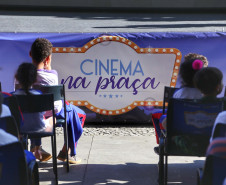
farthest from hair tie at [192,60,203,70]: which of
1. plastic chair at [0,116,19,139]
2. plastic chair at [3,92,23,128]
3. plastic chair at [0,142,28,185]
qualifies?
plastic chair at [0,142,28,185]

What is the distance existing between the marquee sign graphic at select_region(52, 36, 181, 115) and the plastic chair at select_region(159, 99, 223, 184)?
2.76m

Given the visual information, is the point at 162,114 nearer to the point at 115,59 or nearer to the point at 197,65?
the point at 197,65

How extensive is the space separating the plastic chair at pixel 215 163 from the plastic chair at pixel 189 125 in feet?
4.32

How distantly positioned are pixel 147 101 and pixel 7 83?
2.12 meters

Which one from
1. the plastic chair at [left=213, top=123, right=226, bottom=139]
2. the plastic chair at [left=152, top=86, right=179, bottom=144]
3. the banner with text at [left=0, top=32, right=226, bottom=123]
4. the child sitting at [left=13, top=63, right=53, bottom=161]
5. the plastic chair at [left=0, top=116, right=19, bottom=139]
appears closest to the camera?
the plastic chair at [left=213, top=123, right=226, bottom=139]

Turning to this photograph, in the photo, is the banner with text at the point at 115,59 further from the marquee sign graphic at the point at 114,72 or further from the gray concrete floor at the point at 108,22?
the gray concrete floor at the point at 108,22

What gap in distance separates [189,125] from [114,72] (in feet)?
9.62

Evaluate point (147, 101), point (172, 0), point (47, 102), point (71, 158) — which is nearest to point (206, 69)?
point (47, 102)

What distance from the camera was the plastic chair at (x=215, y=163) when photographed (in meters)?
2.48

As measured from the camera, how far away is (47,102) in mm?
4453

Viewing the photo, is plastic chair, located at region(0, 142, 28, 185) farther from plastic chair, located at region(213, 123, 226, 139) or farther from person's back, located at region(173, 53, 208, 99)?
person's back, located at region(173, 53, 208, 99)

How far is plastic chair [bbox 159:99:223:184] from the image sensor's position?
13.1ft

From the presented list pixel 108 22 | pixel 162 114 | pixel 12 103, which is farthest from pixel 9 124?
pixel 108 22

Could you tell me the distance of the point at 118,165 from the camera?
5379 mm
